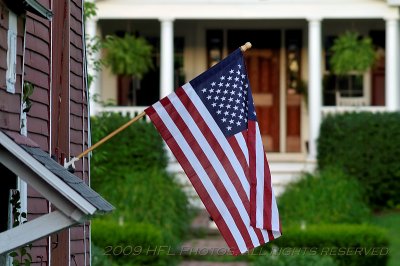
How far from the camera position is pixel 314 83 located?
79.8 feet

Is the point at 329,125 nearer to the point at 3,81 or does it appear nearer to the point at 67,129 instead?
the point at 67,129

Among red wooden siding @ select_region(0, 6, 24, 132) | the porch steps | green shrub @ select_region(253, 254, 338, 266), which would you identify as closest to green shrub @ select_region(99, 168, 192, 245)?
the porch steps

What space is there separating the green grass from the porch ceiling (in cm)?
408

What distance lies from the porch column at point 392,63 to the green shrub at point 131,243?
766cm

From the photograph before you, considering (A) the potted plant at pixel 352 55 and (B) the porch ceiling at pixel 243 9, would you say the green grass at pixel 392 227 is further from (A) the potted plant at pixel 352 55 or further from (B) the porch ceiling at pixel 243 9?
(B) the porch ceiling at pixel 243 9

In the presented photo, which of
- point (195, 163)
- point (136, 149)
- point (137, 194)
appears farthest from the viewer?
point (136, 149)

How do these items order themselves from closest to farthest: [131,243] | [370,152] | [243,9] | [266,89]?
[131,243]
[370,152]
[243,9]
[266,89]

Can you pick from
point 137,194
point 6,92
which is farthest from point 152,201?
point 6,92

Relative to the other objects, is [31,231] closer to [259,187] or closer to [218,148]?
[218,148]

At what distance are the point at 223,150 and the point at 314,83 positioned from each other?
15.5 metres

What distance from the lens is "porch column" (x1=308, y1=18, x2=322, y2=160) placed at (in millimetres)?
24062

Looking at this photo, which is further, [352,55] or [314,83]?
[352,55]

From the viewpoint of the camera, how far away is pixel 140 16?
2425cm

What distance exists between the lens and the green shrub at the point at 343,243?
719 inches
